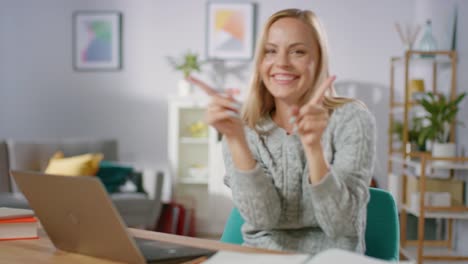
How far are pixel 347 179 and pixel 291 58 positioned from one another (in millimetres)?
325

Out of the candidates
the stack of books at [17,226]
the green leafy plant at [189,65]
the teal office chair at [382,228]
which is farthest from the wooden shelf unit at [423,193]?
the stack of books at [17,226]

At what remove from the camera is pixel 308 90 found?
58.3 inches

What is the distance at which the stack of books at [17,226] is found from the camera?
133cm

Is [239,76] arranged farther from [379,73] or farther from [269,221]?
[269,221]

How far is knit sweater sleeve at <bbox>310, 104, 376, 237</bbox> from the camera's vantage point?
4.10 ft

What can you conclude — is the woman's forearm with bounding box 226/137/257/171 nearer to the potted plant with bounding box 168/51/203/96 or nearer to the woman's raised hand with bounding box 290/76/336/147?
the woman's raised hand with bounding box 290/76/336/147

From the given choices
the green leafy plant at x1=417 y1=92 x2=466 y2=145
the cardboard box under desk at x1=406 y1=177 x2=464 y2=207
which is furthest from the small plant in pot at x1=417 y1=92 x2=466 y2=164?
the cardboard box under desk at x1=406 y1=177 x2=464 y2=207

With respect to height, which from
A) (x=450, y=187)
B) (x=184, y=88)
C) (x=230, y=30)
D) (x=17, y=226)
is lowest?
(x=450, y=187)

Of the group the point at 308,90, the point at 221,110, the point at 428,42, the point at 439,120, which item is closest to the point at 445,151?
the point at 439,120

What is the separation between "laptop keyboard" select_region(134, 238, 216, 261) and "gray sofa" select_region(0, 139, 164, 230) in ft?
11.1

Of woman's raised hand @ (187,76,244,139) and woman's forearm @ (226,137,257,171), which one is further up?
woman's raised hand @ (187,76,244,139)

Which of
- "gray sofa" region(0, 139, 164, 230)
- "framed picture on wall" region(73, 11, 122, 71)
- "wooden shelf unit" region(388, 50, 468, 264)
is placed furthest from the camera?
"framed picture on wall" region(73, 11, 122, 71)

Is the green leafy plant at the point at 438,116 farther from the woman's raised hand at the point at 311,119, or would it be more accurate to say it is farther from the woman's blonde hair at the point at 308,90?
the woman's raised hand at the point at 311,119

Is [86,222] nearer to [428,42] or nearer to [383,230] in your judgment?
[383,230]
